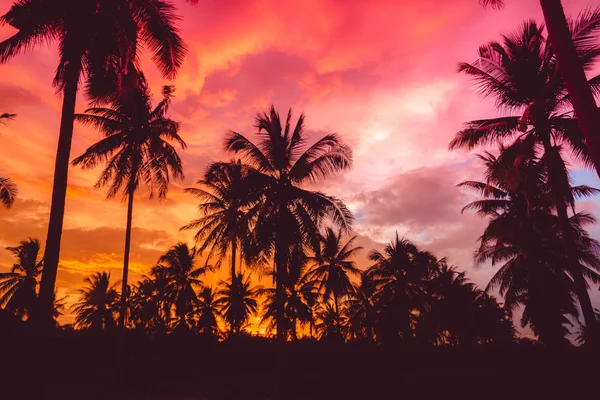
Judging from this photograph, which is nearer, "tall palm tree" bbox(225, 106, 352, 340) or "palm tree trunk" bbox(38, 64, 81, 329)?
"palm tree trunk" bbox(38, 64, 81, 329)

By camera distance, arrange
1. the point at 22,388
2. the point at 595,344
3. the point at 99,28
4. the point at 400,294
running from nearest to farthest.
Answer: the point at 22,388
the point at 99,28
the point at 595,344
the point at 400,294

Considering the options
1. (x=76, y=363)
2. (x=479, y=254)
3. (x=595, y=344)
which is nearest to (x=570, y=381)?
(x=595, y=344)

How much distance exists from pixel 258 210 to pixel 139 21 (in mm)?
8180

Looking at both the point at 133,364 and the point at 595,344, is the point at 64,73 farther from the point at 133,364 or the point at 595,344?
the point at 595,344

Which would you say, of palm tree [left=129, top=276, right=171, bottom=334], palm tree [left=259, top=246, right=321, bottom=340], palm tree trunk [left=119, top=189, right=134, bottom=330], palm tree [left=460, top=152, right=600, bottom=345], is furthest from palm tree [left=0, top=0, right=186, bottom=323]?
palm tree [left=129, top=276, right=171, bottom=334]

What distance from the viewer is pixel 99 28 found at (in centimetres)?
914

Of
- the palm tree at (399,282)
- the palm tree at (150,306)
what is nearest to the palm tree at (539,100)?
the palm tree at (399,282)

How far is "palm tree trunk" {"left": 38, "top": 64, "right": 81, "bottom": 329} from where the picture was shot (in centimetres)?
745

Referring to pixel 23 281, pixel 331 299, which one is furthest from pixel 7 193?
pixel 331 299

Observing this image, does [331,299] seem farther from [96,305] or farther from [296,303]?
[96,305]

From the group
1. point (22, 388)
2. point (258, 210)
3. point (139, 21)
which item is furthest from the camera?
point (258, 210)

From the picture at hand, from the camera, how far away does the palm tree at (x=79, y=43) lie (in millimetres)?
8094

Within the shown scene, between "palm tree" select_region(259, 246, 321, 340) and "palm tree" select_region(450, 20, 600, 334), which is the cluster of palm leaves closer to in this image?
"palm tree" select_region(259, 246, 321, 340)

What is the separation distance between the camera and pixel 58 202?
8.06 m
